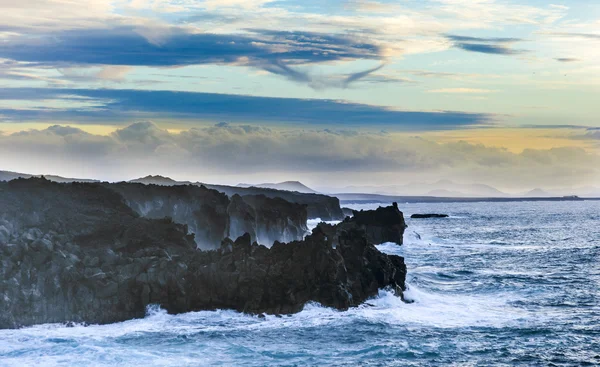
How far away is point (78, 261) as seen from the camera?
41.8 meters

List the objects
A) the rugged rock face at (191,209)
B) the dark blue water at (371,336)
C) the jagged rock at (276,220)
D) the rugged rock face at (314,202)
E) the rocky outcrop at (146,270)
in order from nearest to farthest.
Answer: the dark blue water at (371,336) → the rocky outcrop at (146,270) → the rugged rock face at (191,209) → the jagged rock at (276,220) → the rugged rock face at (314,202)

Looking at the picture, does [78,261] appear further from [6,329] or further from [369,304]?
[369,304]

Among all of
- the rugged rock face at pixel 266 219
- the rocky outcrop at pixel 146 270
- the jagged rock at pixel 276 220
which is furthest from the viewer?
the jagged rock at pixel 276 220

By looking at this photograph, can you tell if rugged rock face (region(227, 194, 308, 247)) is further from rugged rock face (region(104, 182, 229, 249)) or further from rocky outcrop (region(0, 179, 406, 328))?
rocky outcrop (region(0, 179, 406, 328))

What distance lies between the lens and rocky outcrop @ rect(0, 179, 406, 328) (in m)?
39.2

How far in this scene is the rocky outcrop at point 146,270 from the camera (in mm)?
39156

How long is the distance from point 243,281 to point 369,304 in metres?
8.05

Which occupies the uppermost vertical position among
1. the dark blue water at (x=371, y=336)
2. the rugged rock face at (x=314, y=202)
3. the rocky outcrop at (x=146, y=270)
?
the rocky outcrop at (x=146, y=270)

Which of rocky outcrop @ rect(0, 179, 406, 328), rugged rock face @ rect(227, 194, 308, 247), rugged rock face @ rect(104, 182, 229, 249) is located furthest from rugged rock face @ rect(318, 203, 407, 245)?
rocky outcrop @ rect(0, 179, 406, 328)

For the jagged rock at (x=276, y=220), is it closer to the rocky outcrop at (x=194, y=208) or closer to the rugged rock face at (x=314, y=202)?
the rocky outcrop at (x=194, y=208)

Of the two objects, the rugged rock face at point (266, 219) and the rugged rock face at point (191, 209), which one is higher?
the rugged rock face at point (191, 209)

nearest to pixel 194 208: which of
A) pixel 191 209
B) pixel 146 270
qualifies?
pixel 191 209

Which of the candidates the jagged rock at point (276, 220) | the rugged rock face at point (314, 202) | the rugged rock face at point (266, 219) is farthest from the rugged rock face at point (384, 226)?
the rugged rock face at point (314, 202)

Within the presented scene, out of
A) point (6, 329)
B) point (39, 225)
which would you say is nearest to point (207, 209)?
point (39, 225)
